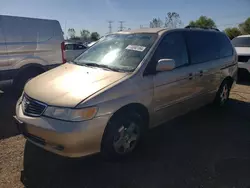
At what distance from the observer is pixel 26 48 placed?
5887mm

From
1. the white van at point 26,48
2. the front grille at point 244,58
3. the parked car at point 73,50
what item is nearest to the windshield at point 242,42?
the front grille at point 244,58

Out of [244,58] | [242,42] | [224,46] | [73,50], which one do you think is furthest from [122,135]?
[73,50]

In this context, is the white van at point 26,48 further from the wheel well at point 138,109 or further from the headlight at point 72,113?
the wheel well at point 138,109

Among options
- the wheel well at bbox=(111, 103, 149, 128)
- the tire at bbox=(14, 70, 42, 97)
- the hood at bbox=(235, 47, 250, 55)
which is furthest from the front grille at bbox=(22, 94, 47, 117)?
the hood at bbox=(235, 47, 250, 55)

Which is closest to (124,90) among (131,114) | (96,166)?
(131,114)

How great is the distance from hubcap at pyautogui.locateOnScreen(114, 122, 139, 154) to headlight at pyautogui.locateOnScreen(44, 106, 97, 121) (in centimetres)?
54

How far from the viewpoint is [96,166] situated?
3021mm

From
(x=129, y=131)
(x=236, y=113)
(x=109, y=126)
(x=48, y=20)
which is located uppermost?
(x=48, y=20)

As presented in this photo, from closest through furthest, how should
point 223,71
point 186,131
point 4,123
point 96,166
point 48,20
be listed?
1. point 96,166
2. point 186,131
3. point 4,123
4. point 223,71
5. point 48,20

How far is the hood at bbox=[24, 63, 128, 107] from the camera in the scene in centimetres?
266

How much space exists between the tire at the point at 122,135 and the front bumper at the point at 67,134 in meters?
0.13

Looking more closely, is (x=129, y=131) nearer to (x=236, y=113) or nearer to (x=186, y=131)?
(x=186, y=131)

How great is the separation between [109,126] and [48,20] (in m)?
4.65

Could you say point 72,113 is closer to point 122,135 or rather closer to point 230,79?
point 122,135
